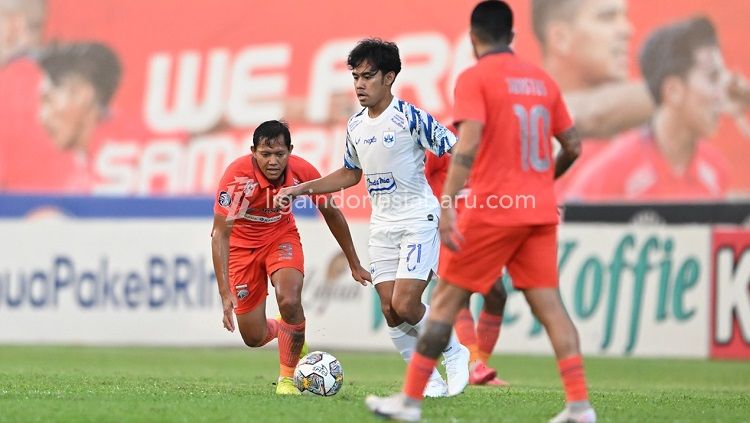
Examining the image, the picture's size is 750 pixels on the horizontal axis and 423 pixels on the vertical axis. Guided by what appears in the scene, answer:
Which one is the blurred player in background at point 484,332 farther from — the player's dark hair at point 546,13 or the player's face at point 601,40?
the player's dark hair at point 546,13

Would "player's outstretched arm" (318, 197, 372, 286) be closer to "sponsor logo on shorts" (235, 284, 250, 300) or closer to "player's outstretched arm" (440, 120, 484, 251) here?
"sponsor logo on shorts" (235, 284, 250, 300)

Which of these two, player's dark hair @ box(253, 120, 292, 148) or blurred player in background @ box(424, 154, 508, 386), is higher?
player's dark hair @ box(253, 120, 292, 148)

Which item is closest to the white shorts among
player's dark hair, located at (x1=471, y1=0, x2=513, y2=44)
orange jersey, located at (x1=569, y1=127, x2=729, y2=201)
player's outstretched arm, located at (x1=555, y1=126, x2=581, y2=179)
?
player's outstretched arm, located at (x1=555, y1=126, x2=581, y2=179)

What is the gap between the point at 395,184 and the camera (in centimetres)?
967

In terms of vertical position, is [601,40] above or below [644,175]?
above

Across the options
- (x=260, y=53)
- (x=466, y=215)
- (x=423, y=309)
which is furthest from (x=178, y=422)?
(x=260, y=53)

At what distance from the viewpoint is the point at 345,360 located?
17188 mm

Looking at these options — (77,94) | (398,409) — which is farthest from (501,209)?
(77,94)

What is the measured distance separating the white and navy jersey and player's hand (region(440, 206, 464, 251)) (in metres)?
2.34

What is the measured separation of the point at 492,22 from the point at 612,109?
17143 mm

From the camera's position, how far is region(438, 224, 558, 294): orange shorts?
7355 mm

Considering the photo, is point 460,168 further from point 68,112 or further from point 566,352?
point 68,112

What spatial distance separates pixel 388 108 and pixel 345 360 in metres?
8.12

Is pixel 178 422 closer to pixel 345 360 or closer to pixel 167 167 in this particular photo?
pixel 345 360
